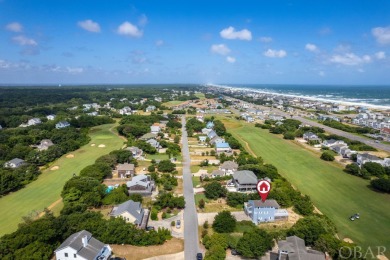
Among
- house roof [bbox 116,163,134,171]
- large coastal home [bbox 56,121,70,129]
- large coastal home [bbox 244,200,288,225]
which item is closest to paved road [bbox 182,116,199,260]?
large coastal home [bbox 244,200,288,225]

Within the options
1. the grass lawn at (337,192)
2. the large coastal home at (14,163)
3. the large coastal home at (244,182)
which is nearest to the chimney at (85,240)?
the large coastal home at (244,182)

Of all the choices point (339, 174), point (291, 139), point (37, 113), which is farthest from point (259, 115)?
point (37, 113)

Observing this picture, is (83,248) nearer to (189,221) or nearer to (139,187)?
(189,221)

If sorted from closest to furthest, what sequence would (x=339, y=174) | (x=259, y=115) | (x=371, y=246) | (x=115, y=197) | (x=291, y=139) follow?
1. (x=371, y=246)
2. (x=115, y=197)
3. (x=339, y=174)
4. (x=291, y=139)
5. (x=259, y=115)

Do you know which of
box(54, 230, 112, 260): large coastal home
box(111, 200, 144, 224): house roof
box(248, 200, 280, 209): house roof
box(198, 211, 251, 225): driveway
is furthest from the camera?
box(248, 200, 280, 209): house roof

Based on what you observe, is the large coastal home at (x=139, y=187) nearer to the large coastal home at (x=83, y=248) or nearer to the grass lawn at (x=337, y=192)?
the large coastal home at (x=83, y=248)

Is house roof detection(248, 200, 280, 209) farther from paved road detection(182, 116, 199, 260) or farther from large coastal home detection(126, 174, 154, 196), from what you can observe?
large coastal home detection(126, 174, 154, 196)

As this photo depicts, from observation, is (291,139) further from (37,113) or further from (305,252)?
(37,113)
